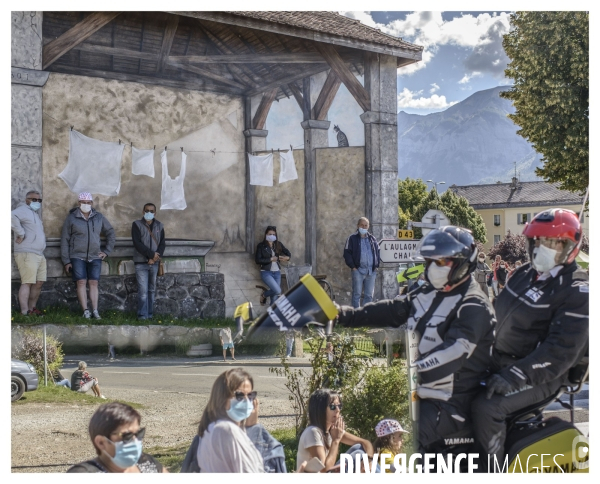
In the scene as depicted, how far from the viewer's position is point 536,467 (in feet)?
13.8

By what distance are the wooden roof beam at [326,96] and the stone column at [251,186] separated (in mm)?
624

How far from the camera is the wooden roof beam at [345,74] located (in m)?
6.00

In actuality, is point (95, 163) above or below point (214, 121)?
below

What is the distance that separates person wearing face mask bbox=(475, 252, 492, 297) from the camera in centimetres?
411

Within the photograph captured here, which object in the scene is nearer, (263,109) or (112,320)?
(112,320)

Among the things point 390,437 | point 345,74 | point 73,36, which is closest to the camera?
point 390,437

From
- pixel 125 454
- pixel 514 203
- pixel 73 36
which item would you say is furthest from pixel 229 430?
pixel 73 36

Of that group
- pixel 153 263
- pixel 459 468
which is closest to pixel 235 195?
pixel 153 263

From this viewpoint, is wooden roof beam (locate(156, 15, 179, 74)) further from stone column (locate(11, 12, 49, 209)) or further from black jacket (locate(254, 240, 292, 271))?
black jacket (locate(254, 240, 292, 271))

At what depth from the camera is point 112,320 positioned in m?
5.35

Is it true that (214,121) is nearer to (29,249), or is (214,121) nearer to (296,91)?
(296,91)

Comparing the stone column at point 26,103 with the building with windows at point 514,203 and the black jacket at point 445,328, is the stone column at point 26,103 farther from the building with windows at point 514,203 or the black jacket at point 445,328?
the building with windows at point 514,203

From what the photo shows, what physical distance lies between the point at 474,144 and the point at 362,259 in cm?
136
